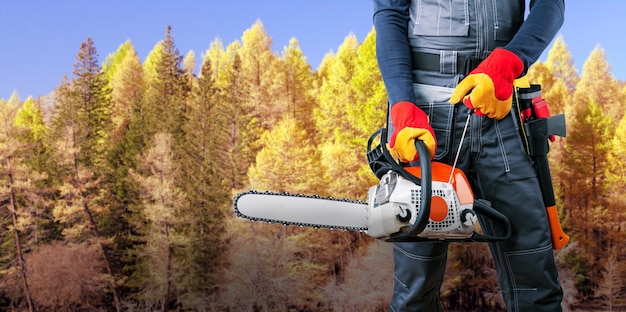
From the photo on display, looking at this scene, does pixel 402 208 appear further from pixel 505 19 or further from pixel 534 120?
pixel 505 19

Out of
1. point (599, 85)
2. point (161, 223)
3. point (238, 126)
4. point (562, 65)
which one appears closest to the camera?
point (161, 223)

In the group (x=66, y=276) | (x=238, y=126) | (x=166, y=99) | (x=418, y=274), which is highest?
(x=166, y=99)

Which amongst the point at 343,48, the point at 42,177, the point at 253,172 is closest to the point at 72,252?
the point at 42,177

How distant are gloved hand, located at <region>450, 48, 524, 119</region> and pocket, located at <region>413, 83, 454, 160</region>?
15 cm

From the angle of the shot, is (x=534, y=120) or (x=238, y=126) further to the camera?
(x=238, y=126)

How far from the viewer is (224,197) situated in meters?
22.3

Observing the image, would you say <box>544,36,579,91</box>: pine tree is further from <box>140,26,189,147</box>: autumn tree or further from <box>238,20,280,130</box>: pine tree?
<box>140,26,189,147</box>: autumn tree

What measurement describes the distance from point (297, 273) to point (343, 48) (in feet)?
35.7

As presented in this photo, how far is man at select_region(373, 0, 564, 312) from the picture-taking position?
2457 millimetres

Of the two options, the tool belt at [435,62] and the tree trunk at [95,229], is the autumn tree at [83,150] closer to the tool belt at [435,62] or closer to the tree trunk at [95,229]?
the tree trunk at [95,229]

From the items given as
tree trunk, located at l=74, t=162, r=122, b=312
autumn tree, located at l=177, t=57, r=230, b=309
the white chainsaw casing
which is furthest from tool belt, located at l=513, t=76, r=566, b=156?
tree trunk, located at l=74, t=162, r=122, b=312

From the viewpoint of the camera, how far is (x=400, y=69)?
265 centimetres

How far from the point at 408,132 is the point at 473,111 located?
33 cm

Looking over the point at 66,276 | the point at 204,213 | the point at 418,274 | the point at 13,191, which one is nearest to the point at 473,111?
the point at 418,274
